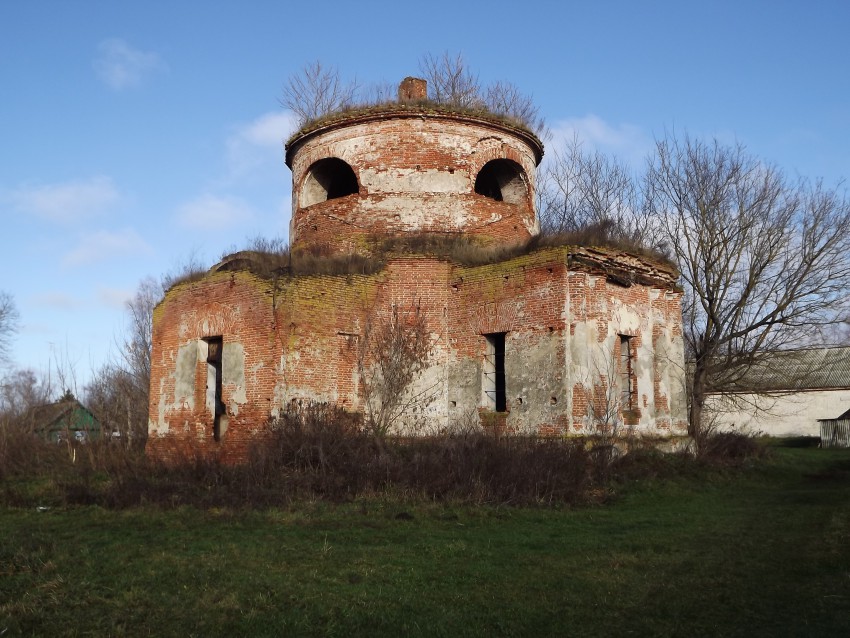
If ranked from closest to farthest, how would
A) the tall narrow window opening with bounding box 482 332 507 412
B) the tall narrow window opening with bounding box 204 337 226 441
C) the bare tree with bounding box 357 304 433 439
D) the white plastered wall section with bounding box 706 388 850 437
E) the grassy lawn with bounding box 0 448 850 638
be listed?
the grassy lawn with bounding box 0 448 850 638 < the bare tree with bounding box 357 304 433 439 < the tall narrow window opening with bounding box 482 332 507 412 < the tall narrow window opening with bounding box 204 337 226 441 < the white plastered wall section with bounding box 706 388 850 437

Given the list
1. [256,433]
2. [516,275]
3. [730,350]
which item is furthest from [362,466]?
[730,350]

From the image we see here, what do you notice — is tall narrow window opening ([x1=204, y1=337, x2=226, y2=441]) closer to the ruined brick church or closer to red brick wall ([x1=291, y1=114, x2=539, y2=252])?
the ruined brick church

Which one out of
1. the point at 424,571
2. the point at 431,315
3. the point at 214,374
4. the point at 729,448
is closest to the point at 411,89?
the point at 431,315

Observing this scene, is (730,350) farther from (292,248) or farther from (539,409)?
(292,248)

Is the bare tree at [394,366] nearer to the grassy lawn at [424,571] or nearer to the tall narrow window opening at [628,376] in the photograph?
the tall narrow window opening at [628,376]

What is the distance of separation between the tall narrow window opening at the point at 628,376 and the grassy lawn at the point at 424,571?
322 cm

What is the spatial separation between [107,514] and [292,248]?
25.3 ft

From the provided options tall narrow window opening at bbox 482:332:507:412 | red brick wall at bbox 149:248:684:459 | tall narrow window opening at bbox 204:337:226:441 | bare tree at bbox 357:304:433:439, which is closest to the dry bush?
red brick wall at bbox 149:248:684:459

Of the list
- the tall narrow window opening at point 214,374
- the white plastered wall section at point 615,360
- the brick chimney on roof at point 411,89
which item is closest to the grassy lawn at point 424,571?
the white plastered wall section at point 615,360

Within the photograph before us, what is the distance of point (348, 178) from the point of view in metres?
16.9

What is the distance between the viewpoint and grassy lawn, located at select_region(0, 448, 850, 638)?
4.77m

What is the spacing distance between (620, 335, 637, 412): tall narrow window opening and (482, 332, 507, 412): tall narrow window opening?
205 centimetres

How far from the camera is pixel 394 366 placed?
12.6m

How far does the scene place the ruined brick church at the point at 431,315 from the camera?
38.3ft
